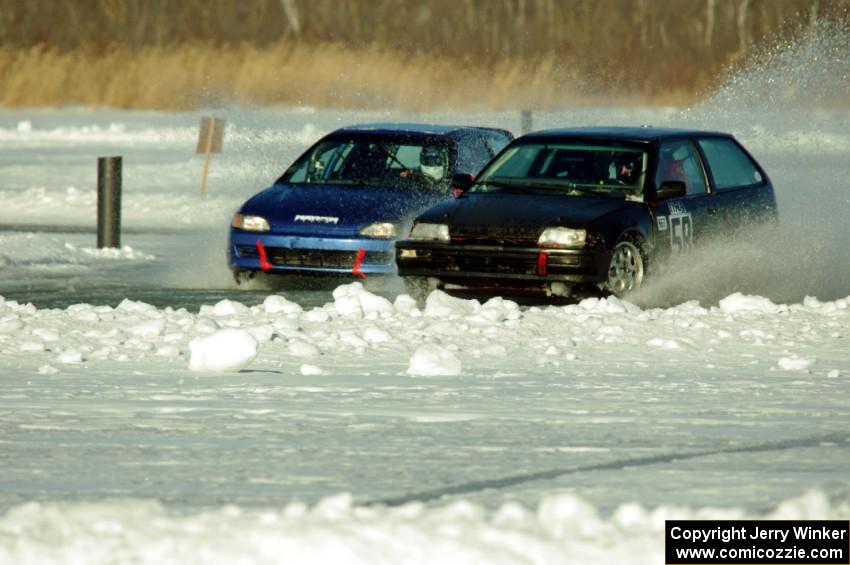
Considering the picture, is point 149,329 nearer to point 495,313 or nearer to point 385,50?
point 495,313

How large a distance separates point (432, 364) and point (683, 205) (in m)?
4.70

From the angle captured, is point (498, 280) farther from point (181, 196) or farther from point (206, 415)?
point (181, 196)

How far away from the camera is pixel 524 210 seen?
536 inches

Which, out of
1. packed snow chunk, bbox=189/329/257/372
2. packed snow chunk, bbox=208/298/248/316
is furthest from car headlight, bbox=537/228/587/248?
packed snow chunk, bbox=189/329/257/372

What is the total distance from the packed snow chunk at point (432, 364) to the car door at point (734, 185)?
5038 mm

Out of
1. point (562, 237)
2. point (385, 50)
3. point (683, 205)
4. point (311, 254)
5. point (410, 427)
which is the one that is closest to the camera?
point (410, 427)

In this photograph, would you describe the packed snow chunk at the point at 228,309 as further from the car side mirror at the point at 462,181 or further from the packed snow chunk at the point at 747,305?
the packed snow chunk at the point at 747,305

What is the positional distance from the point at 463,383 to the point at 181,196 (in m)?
19.5

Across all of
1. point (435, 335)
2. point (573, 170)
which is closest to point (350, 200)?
point (573, 170)

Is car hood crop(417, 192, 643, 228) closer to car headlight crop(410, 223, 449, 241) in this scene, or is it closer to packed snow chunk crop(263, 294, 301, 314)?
car headlight crop(410, 223, 449, 241)

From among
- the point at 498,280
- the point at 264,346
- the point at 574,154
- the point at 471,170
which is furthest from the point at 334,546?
the point at 471,170

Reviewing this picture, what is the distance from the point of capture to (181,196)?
2883cm
